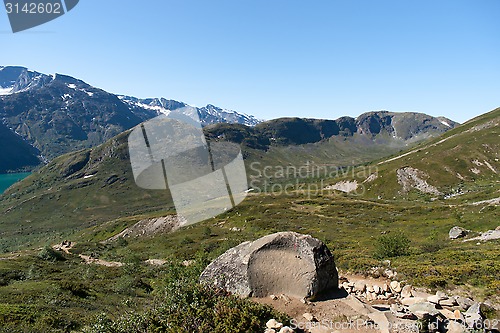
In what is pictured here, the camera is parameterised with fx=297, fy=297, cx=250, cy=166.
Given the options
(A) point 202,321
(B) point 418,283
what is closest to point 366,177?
(B) point 418,283

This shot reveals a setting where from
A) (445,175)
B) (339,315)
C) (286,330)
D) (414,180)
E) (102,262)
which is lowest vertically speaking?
(445,175)

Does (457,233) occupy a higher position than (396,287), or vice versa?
(396,287)

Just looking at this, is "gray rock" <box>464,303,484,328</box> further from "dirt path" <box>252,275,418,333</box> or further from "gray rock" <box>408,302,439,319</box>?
"dirt path" <box>252,275,418,333</box>

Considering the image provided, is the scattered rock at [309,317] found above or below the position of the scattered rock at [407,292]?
above

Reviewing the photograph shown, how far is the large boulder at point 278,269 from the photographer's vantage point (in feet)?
47.4

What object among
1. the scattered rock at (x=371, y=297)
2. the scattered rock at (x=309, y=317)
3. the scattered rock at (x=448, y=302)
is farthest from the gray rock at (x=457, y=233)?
the scattered rock at (x=309, y=317)

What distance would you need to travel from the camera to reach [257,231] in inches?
2899

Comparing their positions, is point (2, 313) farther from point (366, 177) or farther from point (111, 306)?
point (366, 177)

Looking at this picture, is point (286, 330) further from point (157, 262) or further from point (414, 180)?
point (414, 180)

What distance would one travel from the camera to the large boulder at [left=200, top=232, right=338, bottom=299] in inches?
569

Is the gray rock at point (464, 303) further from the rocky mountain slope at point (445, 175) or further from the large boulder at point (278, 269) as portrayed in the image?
the rocky mountain slope at point (445, 175)

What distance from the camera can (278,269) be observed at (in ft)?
49.0

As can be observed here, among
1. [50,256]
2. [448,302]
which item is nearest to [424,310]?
[448,302]

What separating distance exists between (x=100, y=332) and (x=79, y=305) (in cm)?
1287
